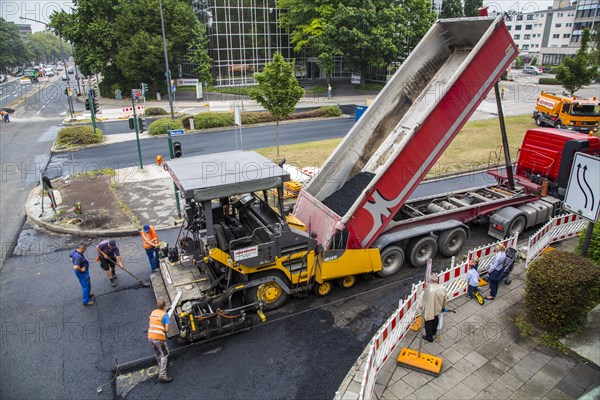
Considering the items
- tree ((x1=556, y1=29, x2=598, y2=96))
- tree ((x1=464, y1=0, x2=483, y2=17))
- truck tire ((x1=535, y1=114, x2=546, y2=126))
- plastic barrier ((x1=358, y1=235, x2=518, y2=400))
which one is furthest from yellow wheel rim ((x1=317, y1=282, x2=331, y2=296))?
tree ((x1=464, y1=0, x2=483, y2=17))

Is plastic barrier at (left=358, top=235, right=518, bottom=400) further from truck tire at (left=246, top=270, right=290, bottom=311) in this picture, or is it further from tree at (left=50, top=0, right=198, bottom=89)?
tree at (left=50, top=0, right=198, bottom=89)

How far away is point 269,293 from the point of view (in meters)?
8.70

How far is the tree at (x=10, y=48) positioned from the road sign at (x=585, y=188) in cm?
9337

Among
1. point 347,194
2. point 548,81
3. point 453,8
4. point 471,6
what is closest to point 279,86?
point 347,194

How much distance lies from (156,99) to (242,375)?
42.2 m

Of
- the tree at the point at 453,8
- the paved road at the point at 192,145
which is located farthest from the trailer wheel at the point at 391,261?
the tree at the point at 453,8

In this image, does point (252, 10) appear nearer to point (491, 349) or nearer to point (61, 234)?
point (61, 234)

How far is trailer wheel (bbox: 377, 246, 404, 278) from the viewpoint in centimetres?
980

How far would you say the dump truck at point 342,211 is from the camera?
7.98 m

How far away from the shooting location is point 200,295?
804 cm

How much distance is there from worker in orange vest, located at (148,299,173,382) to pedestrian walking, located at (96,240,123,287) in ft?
10.6

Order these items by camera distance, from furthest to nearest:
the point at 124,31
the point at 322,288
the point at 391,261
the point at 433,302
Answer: the point at 124,31 → the point at 391,261 → the point at 322,288 → the point at 433,302

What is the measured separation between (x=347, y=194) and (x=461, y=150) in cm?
1378

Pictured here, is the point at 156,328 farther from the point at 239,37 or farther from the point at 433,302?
the point at 239,37
